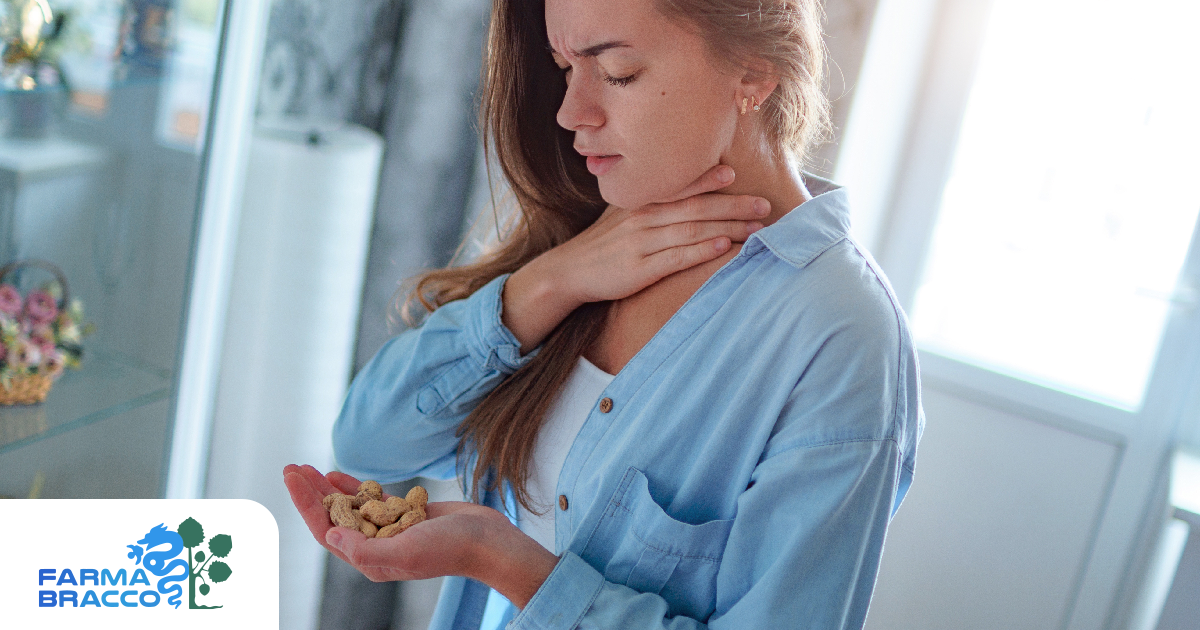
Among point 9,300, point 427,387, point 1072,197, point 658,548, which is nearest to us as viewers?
point 658,548

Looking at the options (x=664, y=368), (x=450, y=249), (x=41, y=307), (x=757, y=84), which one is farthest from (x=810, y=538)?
(x=450, y=249)

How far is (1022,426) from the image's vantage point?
2.24m

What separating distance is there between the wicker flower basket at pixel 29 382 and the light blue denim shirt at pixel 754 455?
0.90 meters

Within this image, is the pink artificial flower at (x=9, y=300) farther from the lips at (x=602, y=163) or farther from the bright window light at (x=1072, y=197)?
the bright window light at (x=1072, y=197)

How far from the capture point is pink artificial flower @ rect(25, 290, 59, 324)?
1343 millimetres

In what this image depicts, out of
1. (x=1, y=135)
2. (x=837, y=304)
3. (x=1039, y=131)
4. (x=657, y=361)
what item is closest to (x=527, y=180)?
(x=657, y=361)

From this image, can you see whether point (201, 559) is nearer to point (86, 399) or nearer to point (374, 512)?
point (374, 512)

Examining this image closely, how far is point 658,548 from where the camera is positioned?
35.4 inches

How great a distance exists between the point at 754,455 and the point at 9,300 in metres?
1.12

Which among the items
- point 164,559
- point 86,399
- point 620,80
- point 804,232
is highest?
point 620,80

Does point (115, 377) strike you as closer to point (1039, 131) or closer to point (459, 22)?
point (459, 22)

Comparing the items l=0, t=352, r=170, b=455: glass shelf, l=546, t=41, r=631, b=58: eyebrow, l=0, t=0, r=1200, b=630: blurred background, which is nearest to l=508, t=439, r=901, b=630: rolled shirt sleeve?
l=546, t=41, r=631, b=58: eyebrow

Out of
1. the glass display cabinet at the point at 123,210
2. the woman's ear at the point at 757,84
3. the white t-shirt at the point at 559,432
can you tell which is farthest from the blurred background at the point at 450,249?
the woman's ear at the point at 757,84

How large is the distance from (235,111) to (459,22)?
21.0 inches
